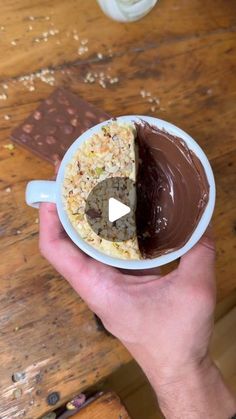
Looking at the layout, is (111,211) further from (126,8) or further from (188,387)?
(126,8)

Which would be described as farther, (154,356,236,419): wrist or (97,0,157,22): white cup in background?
(97,0,157,22): white cup in background

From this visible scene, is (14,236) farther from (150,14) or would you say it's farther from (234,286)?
(150,14)

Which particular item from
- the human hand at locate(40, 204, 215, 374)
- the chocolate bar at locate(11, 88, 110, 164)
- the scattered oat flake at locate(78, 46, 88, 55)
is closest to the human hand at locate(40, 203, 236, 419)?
the human hand at locate(40, 204, 215, 374)

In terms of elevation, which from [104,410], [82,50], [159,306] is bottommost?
[104,410]

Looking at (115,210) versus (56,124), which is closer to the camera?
(115,210)

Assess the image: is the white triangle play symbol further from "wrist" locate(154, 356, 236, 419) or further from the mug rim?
"wrist" locate(154, 356, 236, 419)

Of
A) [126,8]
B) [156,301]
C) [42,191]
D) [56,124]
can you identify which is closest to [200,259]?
[156,301]
